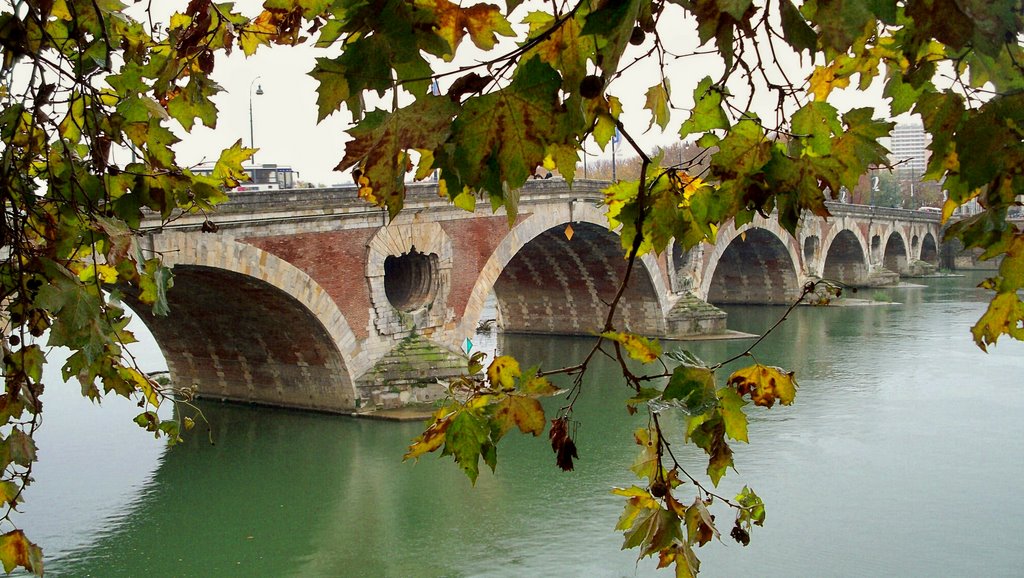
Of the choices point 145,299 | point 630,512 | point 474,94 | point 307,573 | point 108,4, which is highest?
point 108,4

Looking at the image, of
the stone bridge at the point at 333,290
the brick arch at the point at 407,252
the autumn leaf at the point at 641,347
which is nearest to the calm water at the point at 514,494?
the stone bridge at the point at 333,290

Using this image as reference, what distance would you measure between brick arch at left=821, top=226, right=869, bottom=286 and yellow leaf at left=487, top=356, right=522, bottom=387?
36.8 metres

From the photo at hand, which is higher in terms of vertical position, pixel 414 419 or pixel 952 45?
pixel 952 45

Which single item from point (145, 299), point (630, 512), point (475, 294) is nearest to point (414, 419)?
point (475, 294)

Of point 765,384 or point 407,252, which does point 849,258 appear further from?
point 765,384

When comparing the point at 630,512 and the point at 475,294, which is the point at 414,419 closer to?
the point at 475,294

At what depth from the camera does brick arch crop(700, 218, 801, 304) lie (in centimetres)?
3097

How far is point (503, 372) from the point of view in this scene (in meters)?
1.79

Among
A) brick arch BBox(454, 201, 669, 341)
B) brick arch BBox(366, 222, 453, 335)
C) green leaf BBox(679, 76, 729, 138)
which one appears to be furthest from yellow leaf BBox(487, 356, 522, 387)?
brick arch BBox(454, 201, 669, 341)

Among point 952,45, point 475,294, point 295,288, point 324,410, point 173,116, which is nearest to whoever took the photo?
Result: point 952,45

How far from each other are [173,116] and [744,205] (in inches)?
67.0

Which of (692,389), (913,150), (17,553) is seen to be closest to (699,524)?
(692,389)

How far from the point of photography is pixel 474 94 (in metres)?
1.28

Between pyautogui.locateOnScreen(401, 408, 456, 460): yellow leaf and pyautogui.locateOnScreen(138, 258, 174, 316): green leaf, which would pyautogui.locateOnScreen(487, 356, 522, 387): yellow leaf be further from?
pyautogui.locateOnScreen(138, 258, 174, 316): green leaf
